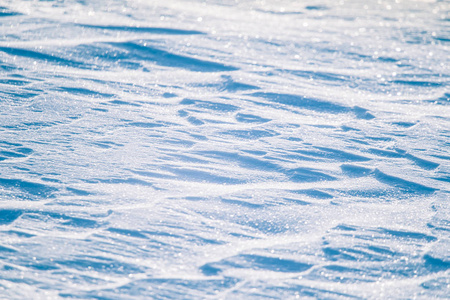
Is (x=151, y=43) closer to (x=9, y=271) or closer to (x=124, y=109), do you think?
(x=124, y=109)

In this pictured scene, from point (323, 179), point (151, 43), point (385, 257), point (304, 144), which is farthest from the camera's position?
point (151, 43)

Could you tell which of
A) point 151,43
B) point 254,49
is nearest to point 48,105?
point 151,43

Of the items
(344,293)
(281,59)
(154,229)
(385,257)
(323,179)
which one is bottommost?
(344,293)

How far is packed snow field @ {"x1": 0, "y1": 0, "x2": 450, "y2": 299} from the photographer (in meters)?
1.35

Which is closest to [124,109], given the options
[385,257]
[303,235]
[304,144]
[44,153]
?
[44,153]

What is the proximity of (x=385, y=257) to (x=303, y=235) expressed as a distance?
25cm

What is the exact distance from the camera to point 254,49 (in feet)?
11.3

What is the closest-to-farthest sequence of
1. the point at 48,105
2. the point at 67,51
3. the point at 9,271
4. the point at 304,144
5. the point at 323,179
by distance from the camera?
1. the point at 9,271
2. the point at 323,179
3. the point at 304,144
4. the point at 48,105
5. the point at 67,51

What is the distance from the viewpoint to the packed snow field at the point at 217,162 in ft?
4.43

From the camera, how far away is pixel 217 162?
6.51ft

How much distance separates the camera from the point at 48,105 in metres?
2.37

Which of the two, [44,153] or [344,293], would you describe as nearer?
[344,293]

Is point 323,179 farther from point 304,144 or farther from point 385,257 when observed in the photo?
point 385,257

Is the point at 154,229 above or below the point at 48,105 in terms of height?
below
